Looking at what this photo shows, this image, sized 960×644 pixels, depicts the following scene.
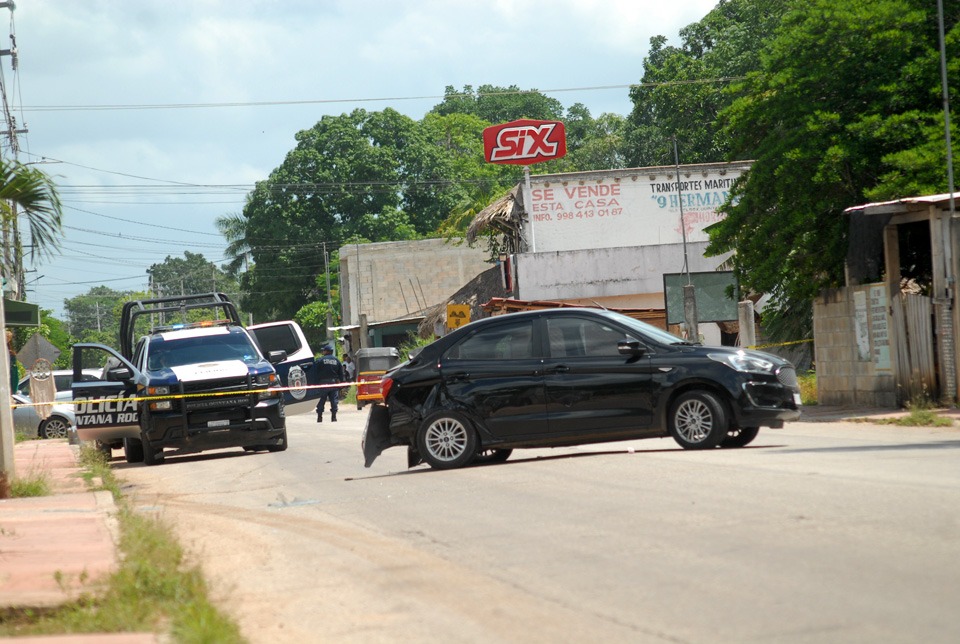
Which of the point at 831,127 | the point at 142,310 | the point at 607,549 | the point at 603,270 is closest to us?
the point at 607,549

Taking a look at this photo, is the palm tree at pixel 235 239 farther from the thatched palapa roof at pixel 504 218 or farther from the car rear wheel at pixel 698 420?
the car rear wheel at pixel 698 420

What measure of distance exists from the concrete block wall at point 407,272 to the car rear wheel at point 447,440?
175 ft

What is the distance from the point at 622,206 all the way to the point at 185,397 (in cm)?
3073

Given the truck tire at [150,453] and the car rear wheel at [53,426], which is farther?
the car rear wheel at [53,426]

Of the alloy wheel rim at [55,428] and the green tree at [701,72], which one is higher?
the green tree at [701,72]

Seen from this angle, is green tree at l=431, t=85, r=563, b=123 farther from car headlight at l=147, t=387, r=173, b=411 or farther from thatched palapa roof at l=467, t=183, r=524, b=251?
car headlight at l=147, t=387, r=173, b=411

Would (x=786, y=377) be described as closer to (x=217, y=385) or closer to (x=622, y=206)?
(x=217, y=385)

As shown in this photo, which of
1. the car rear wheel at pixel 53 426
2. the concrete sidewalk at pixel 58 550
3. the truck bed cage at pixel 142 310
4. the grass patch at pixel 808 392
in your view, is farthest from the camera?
the car rear wheel at pixel 53 426

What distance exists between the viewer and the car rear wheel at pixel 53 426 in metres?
31.4

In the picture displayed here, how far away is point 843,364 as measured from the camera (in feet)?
72.4

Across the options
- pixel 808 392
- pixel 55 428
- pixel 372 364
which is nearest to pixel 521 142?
pixel 372 364

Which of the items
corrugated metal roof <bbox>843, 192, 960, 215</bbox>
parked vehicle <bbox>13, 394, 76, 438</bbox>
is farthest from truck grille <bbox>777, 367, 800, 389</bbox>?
parked vehicle <bbox>13, 394, 76, 438</bbox>

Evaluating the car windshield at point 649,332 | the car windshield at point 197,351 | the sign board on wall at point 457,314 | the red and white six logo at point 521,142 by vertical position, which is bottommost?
the car windshield at point 649,332

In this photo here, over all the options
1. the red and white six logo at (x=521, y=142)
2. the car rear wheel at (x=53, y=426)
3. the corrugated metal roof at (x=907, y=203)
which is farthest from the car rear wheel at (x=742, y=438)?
the red and white six logo at (x=521, y=142)
